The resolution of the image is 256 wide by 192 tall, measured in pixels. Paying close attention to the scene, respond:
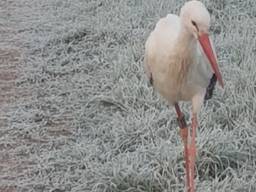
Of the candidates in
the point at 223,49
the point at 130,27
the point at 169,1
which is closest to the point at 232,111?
the point at 223,49

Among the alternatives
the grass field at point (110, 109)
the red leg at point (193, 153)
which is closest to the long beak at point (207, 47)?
the red leg at point (193, 153)

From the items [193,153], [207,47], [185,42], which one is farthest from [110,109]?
[207,47]

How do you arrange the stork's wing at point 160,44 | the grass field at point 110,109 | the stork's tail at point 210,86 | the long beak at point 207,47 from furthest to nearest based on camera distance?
1. the grass field at point 110,109
2. the stork's tail at point 210,86
3. the stork's wing at point 160,44
4. the long beak at point 207,47

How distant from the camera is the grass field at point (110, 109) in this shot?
4.39 m

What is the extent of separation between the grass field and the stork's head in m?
0.97

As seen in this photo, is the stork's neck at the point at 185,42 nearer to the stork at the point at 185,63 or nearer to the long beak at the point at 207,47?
the stork at the point at 185,63

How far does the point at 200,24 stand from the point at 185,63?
35cm

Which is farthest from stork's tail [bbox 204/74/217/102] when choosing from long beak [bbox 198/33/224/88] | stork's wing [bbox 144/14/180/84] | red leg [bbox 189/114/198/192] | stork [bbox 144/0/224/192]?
long beak [bbox 198/33/224/88]

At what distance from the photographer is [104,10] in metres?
8.01

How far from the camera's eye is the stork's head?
3.44 metres

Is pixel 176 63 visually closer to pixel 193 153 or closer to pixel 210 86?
pixel 210 86

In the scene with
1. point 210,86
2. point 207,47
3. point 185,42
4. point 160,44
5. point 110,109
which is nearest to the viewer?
point 207,47

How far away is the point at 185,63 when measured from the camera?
12.3ft

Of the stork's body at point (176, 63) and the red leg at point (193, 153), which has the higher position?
the stork's body at point (176, 63)
